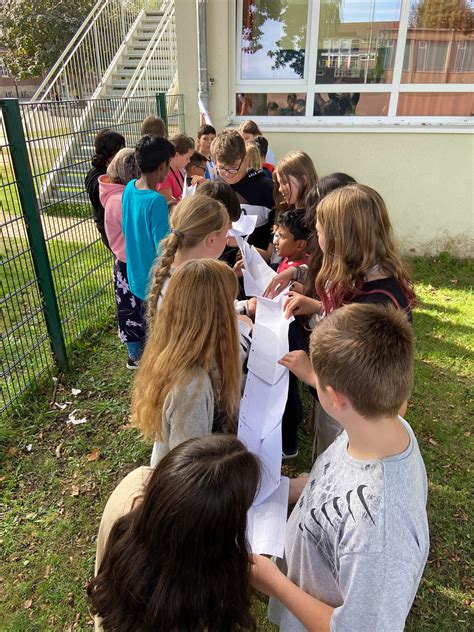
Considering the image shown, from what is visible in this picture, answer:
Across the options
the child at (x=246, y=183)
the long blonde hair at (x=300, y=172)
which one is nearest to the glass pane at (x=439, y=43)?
the child at (x=246, y=183)

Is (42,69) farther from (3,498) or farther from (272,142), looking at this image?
(3,498)

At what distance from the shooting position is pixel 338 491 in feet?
3.62

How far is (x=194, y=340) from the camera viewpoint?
1.56 metres

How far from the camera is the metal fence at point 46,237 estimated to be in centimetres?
302

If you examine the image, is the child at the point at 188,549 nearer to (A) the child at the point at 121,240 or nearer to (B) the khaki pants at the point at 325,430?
(B) the khaki pants at the point at 325,430

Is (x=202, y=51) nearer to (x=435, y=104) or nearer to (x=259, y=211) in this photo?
(x=435, y=104)

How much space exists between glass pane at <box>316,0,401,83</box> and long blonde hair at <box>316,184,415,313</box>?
4.86m

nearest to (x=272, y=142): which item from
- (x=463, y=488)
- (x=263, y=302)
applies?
(x=263, y=302)

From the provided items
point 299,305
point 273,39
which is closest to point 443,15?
point 273,39

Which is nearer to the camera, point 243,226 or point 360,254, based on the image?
point 360,254

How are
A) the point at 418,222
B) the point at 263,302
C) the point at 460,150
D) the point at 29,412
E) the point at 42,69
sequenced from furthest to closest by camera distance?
the point at 42,69
the point at 418,222
the point at 460,150
the point at 29,412
the point at 263,302

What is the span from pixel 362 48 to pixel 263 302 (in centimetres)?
509

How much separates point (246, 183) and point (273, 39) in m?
3.61

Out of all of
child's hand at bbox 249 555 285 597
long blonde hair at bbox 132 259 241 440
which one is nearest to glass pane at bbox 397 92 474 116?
long blonde hair at bbox 132 259 241 440
